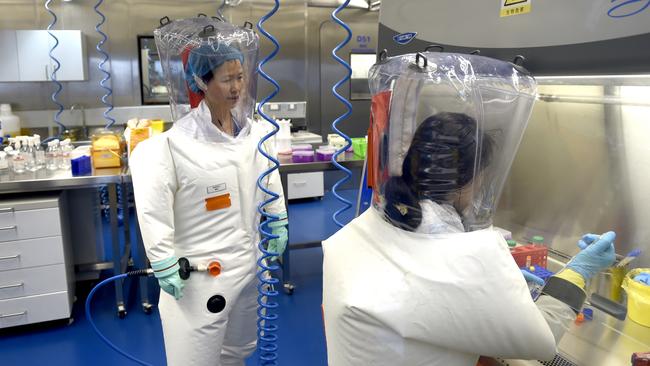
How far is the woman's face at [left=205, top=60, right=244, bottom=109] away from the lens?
1.73 metres

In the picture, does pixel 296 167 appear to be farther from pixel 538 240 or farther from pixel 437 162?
pixel 437 162

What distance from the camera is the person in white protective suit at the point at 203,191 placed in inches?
66.5

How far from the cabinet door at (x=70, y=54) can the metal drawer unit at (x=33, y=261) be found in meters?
2.51

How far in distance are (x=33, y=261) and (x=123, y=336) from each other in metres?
0.66

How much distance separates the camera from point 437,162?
96 cm

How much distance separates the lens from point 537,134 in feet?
5.90

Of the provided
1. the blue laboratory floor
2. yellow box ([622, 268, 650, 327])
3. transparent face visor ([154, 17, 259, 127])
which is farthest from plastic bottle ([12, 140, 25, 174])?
yellow box ([622, 268, 650, 327])

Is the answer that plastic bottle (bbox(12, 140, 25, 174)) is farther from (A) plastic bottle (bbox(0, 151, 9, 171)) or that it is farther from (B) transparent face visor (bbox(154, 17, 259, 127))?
(B) transparent face visor (bbox(154, 17, 259, 127))

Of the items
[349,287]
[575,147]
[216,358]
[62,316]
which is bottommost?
[62,316]

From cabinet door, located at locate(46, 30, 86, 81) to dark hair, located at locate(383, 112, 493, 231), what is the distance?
15.4 feet

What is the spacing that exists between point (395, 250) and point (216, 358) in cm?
108

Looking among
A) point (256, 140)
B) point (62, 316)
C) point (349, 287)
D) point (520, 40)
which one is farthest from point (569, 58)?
point (62, 316)

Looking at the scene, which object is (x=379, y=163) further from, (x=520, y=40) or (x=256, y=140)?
(x=256, y=140)

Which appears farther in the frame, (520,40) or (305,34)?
(305,34)
